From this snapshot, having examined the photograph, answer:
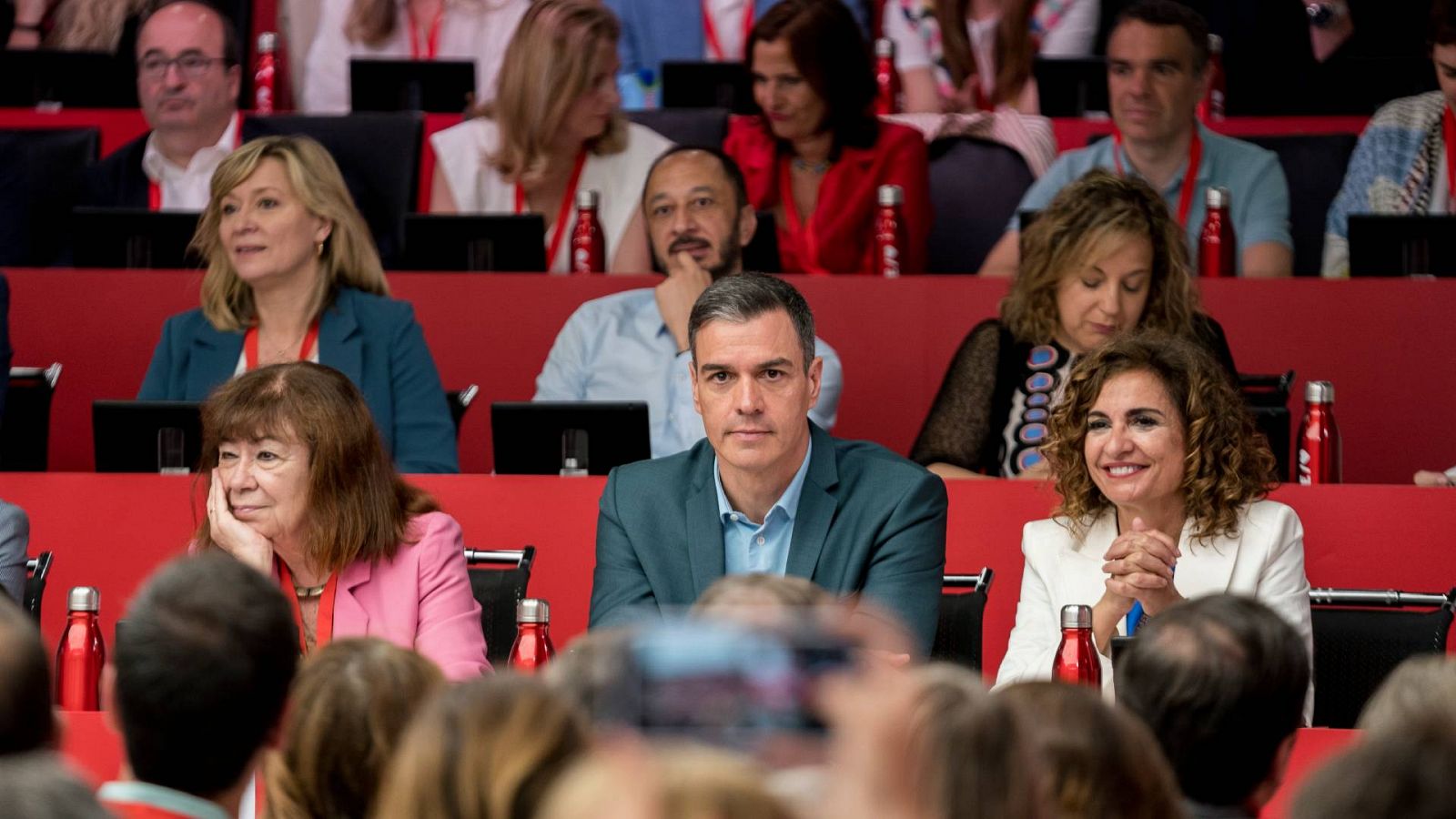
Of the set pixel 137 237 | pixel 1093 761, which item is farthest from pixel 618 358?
pixel 1093 761

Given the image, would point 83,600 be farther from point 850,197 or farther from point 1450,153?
point 1450,153

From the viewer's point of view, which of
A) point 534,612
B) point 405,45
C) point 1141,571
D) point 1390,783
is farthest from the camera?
point 405,45

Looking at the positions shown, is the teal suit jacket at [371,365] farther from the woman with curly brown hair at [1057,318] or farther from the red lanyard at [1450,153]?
the red lanyard at [1450,153]

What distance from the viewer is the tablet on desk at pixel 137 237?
4879 millimetres

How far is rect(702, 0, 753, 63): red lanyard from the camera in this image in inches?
262

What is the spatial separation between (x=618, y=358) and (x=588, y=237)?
0.53 metres

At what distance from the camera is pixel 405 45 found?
6.68m

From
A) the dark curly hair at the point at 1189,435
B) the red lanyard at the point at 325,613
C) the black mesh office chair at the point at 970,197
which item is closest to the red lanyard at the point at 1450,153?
the black mesh office chair at the point at 970,197

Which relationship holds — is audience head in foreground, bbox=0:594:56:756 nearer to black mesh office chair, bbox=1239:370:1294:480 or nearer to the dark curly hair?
the dark curly hair

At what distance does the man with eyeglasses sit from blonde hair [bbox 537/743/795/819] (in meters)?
4.73

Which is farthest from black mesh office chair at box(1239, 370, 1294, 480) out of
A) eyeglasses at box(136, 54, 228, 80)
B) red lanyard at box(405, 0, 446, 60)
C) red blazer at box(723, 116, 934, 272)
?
red lanyard at box(405, 0, 446, 60)

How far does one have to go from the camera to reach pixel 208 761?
1668 millimetres

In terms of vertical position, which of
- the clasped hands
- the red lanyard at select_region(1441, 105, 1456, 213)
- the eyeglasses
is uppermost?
the eyeglasses

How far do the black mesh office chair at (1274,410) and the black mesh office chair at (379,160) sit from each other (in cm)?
247
